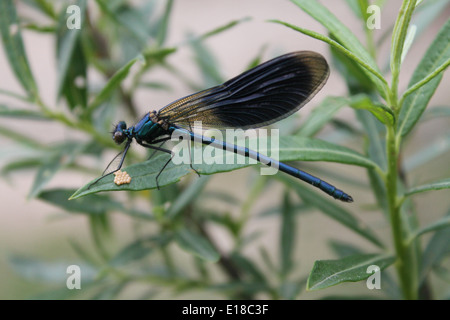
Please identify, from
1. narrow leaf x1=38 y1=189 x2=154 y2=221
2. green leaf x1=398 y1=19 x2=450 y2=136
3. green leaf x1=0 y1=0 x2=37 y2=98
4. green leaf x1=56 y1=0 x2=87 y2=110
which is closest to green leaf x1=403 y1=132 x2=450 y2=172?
green leaf x1=398 y1=19 x2=450 y2=136

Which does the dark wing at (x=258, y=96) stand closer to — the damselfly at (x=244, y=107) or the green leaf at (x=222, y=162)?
the damselfly at (x=244, y=107)

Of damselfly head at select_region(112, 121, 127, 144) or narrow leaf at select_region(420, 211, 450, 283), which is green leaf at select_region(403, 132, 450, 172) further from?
damselfly head at select_region(112, 121, 127, 144)

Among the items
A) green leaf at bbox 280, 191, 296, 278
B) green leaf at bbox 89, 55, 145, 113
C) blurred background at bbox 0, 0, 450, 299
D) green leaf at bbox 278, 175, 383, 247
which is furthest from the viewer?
blurred background at bbox 0, 0, 450, 299

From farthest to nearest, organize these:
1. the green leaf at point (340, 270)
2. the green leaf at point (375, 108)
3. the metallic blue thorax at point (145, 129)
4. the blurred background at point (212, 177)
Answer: the blurred background at point (212, 177), the metallic blue thorax at point (145, 129), the green leaf at point (340, 270), the green leaf at point (375, 108)

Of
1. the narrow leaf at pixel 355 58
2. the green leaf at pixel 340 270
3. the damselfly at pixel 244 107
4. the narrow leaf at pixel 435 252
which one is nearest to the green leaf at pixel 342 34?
the narrow leaf at pixel 355 58

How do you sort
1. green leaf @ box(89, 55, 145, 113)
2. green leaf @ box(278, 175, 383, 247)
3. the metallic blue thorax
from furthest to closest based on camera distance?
1. the metallic blue thorax
2. green leaf @ box(278, 175, 383, 247)
3. green leaf @ box(89, 55, 145, 113)

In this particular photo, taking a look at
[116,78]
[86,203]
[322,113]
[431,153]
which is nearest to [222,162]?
[322,113]
